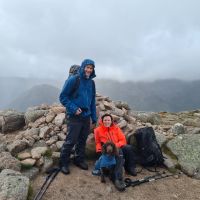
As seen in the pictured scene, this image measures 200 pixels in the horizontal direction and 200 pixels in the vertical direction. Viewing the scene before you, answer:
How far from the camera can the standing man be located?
9.73 meters

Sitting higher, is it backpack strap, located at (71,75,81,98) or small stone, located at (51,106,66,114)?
backpack strap, located at (71,75,81,98)

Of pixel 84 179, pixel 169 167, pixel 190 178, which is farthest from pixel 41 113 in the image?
pixel 190 178

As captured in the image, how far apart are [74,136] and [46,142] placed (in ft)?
6.93

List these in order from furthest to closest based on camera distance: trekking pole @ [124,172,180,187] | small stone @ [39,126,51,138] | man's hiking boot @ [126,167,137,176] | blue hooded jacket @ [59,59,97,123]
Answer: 1. small stone @ [39,126,51,138]
2. man's hiking boot @ [126,167,137,176]
3. trekking pole @ [124,172,180,187]
4. blue hooded jacket @ [59,59,97,123]

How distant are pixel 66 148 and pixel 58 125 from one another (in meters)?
2.57

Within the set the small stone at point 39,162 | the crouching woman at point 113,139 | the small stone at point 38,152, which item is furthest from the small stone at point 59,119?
the crouching woman at point 113,139

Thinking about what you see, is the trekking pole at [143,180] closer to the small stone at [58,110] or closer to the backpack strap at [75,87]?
the backpack strap at [75,87]

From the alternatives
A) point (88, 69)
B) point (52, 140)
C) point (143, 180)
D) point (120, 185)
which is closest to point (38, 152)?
point (52, 140)

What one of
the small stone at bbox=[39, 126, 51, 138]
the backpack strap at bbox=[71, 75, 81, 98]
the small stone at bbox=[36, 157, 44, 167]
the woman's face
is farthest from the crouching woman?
the small stone at bbox=[39, 126, 51, 138]

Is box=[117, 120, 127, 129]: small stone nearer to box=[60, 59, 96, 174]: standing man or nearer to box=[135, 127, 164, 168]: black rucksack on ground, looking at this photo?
box=[135, 127, 164, 168]: black rucksack on ground

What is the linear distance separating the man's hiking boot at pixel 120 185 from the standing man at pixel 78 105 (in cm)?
143

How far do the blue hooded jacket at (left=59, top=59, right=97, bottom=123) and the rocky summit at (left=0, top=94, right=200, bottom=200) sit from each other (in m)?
1.97

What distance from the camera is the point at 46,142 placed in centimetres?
1175

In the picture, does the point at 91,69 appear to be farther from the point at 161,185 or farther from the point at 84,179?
the point at 161,185
